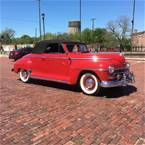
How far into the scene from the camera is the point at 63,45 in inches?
369

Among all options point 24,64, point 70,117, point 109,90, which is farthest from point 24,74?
point 70,117

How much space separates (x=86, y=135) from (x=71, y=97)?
309 centimetres

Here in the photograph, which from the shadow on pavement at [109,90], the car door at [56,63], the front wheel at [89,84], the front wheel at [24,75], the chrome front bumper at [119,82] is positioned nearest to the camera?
the chrome front bumper at [119,82]

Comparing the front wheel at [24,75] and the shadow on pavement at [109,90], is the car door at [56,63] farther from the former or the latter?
the front wheel at [24,75]

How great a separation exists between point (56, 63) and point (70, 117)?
3.57 meters

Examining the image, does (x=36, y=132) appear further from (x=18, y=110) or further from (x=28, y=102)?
(x=28, y=102)

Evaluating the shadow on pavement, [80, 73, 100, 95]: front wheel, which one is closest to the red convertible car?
[80, 73, 100, 95]: front wheel

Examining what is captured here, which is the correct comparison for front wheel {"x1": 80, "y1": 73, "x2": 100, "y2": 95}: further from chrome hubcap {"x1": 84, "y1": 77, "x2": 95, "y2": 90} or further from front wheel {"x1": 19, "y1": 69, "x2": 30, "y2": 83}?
front wheel {"x1": 19, "y1": 69, "x2": 30, "y2": 83}

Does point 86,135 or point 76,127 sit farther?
point 76,127

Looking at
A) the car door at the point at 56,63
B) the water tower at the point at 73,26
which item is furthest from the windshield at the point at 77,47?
the water tower at the point at 73,26

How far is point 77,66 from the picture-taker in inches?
341

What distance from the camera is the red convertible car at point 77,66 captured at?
814cm

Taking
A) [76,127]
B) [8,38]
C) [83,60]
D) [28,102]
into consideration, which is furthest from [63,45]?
[8,38]

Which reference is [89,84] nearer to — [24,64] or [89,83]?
[89,83]
